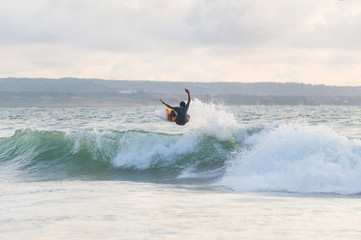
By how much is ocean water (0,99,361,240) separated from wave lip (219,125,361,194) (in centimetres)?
3

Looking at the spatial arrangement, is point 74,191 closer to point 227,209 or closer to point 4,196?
point 4,196

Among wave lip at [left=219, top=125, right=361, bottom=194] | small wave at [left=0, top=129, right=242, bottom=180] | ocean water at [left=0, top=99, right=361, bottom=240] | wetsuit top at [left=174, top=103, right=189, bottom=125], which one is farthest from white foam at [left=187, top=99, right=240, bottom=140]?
wave lip at [left=219, top=125, right=361, bottom=194]

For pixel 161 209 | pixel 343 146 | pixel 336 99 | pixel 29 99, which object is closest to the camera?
pixel 161 209

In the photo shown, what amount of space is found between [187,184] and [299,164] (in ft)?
10.6

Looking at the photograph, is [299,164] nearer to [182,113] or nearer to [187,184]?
[187,184]

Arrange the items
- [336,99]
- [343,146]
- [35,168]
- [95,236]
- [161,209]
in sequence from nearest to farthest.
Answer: [95,236], [161,209], [343,146], [35,168], [336,99]

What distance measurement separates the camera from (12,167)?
1986 cm

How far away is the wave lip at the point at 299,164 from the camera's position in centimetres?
1235

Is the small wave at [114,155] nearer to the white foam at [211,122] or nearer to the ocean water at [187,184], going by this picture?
the ocean water at [187,184]

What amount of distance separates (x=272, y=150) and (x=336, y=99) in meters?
176

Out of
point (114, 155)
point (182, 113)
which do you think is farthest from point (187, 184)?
point (114, 155)

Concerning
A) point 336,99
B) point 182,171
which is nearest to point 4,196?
point 182,171

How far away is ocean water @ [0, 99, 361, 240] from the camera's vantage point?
7.61 m

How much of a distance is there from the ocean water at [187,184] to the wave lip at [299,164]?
3 centimetres
